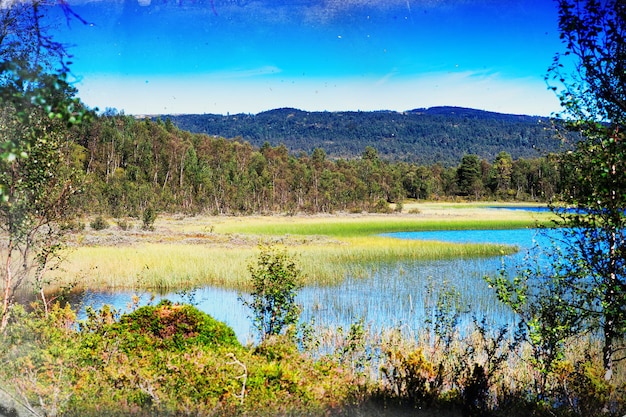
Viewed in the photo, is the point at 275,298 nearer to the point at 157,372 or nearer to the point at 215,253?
the point at 157,372

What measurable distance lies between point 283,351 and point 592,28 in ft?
15.8

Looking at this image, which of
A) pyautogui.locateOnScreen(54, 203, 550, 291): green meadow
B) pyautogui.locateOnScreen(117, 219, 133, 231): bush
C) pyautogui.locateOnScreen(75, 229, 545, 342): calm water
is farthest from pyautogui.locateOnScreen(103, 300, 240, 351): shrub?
pyautogui.locateOnScreen(117, 219, 133, 231): bush

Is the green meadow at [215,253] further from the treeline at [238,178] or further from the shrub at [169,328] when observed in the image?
the shrub at [169,328]

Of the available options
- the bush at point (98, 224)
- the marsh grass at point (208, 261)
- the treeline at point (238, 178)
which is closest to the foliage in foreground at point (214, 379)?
the treeline at point (238, 178)

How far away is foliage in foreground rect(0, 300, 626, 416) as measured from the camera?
229 inches

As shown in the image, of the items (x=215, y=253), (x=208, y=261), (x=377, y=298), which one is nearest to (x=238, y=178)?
(x=215, y=253)

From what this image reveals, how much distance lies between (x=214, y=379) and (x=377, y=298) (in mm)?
9873

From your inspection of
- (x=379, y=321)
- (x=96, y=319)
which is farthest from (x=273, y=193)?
(x=96, y=319)

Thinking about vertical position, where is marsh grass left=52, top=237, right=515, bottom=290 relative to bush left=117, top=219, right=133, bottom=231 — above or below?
below

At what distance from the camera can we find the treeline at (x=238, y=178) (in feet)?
69.3

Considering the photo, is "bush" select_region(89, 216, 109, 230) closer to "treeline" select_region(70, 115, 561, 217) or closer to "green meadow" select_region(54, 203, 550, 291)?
"green meadow" select_region(54, 203, 550, 291)

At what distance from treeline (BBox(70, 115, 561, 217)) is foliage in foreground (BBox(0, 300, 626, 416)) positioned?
9.12 feet

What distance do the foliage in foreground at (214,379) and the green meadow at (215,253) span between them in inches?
91.6

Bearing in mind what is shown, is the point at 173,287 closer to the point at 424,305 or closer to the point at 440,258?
the point at 424,305
